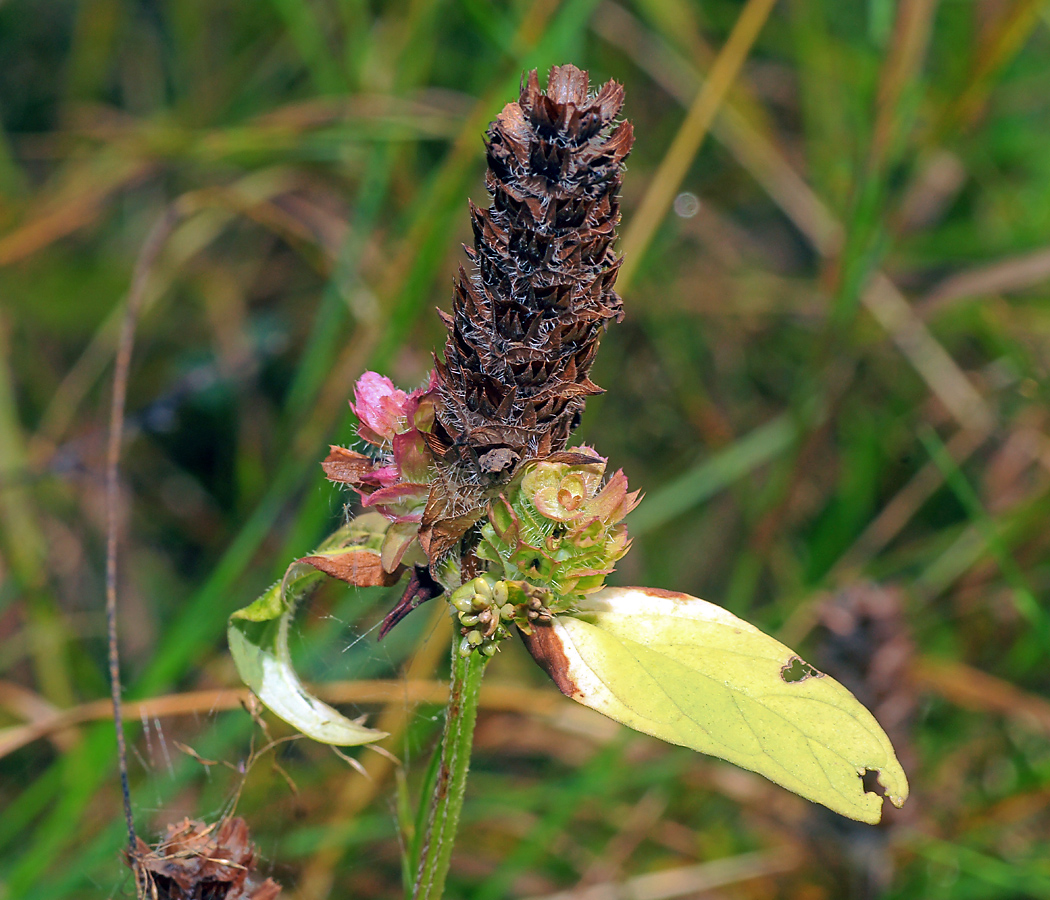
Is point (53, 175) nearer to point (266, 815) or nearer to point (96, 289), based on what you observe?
point (96, 289)

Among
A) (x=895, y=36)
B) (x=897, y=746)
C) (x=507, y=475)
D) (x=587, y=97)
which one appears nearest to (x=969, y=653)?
(x=897, y=746)

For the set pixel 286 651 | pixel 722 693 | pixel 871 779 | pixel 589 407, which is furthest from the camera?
pixel 589 407

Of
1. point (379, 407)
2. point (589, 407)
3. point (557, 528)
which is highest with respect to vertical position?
point (589, 407)

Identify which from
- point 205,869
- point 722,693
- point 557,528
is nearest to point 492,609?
point 557,528

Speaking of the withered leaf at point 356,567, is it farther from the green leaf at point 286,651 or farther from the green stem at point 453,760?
the green stem at point 453,760

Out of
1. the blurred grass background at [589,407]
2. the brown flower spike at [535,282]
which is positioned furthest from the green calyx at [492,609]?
the blurred grass background at [589,407]

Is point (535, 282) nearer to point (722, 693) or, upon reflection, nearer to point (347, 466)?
point (347, 466)

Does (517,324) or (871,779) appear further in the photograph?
(871,779)
